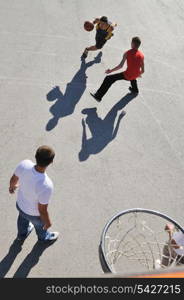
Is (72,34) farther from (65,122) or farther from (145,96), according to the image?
Answer: (65,122)

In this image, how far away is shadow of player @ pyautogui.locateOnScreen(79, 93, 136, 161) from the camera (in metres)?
8.48

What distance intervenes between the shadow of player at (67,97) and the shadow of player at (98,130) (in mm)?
404

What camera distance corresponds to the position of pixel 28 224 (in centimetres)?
616

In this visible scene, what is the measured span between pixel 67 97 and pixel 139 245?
432 centimetres

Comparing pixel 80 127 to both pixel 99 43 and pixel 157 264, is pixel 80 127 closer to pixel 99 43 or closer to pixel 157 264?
pixel 99 43

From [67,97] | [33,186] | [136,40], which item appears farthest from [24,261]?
[136,40]

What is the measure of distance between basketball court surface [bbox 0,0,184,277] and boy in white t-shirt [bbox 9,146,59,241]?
3.20 ft

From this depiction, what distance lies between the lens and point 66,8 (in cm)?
1286

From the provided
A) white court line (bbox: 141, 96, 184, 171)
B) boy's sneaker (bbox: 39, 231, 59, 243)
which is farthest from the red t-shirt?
boy's sneaker (bbox: 39, 231, 59, 243)

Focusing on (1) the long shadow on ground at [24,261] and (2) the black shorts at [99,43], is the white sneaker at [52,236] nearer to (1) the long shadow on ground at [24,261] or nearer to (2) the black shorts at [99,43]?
(1) the long shadow on ground at [24,261]

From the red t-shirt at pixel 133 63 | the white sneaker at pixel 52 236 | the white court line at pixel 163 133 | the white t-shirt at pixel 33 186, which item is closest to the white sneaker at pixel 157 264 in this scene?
the white sneaker at pixel 52 236

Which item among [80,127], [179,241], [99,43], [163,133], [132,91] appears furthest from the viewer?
[99,43]

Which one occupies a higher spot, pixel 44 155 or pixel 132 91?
pixel 132 91

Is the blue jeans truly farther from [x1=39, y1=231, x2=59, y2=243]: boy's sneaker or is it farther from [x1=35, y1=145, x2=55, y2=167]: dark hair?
[x1=35, y1=145, x2=55, y2=167]: dark hair
